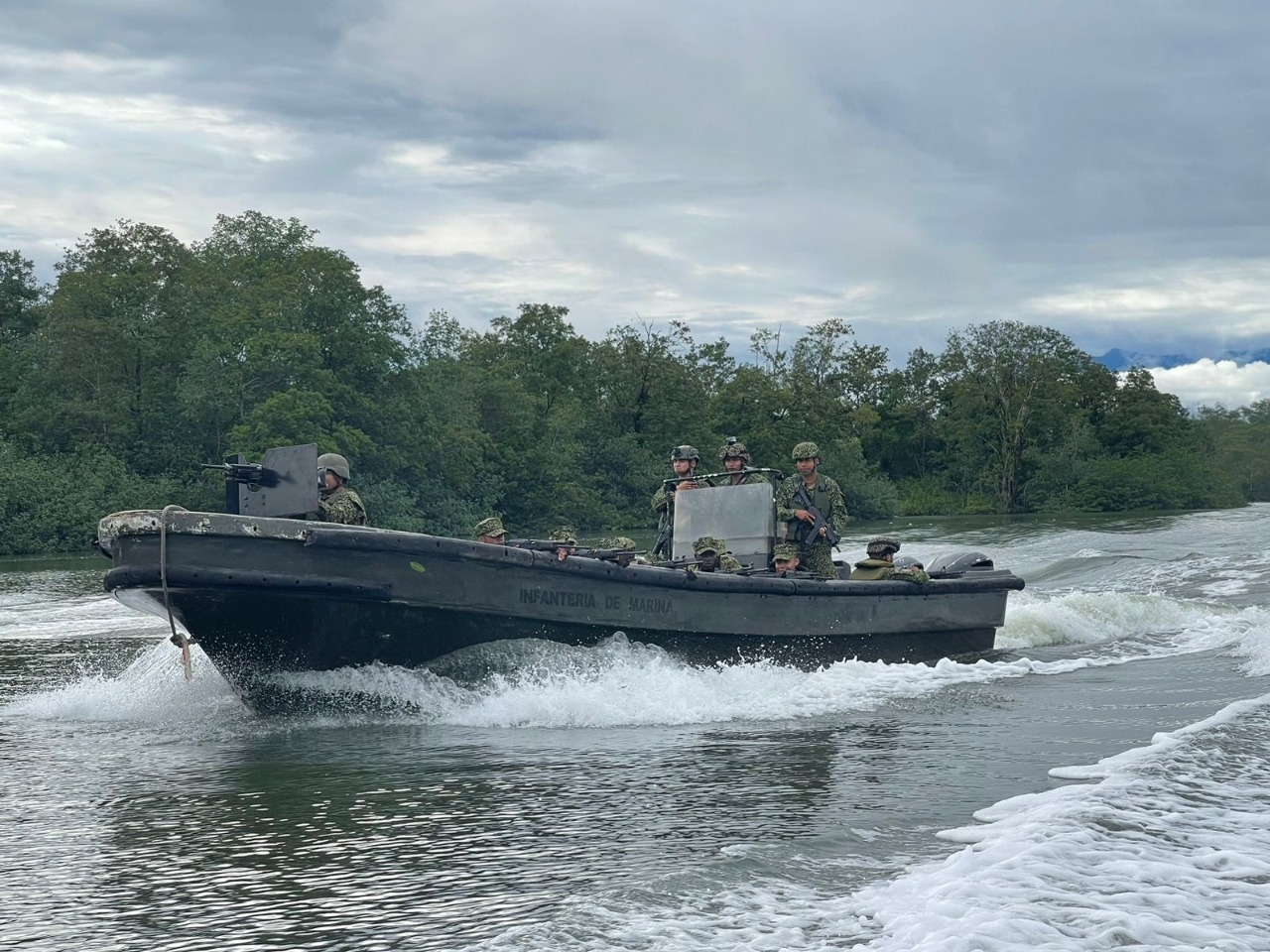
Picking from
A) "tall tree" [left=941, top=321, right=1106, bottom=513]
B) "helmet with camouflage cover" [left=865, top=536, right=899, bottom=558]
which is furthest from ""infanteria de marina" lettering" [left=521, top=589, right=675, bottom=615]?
"tall tree" [left=941, top=321, right=1106, bottom=513]

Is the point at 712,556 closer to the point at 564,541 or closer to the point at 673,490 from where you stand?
the point at 673,490

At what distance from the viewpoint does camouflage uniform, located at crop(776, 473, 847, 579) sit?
45.5 ft

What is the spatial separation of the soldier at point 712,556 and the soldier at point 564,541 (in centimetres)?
137

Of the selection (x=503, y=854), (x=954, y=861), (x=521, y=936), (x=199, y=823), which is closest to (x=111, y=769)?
(x=199, y=823)

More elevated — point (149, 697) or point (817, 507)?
point (817, 507)

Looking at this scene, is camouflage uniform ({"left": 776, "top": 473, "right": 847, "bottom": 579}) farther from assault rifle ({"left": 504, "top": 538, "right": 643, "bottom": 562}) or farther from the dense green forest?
the dense green forest

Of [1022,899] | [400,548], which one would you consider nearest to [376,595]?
[400,548]

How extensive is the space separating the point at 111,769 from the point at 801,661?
21.3 feet

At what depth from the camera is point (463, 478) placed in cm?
5772

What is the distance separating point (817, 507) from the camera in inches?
548

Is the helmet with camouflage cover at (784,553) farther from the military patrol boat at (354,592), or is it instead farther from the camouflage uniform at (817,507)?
the military patrol boat at (354,592)

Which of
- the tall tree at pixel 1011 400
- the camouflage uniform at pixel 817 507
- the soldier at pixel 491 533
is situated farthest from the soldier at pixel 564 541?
the tall tree at pixel 1011 400

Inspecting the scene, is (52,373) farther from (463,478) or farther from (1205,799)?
(1205,799)

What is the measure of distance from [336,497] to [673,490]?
4370 millimetres
